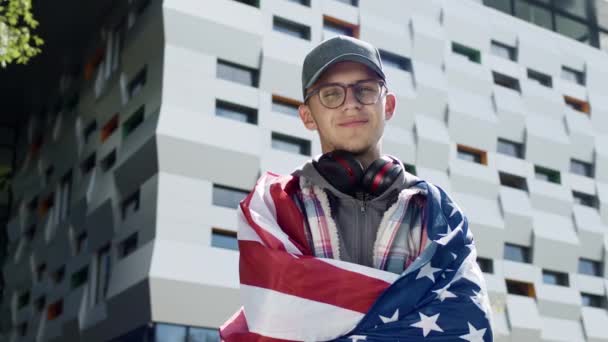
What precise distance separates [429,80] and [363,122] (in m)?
25.5

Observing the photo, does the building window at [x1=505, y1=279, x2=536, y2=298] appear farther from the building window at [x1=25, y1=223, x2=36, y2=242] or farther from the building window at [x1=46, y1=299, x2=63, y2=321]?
the building window at [x1=25, y1=223, x2=36, y2=242]

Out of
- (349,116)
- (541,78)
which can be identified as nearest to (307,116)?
(349,116)

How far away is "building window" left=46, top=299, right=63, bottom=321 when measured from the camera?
26.8 meters

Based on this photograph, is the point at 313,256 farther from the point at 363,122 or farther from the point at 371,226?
the point at 363,122

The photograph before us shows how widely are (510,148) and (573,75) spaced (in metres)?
6.16

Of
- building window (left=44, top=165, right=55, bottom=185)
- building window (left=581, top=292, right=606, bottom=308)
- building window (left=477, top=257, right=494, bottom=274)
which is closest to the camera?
building window (left=477, top=257, right=494, bottom=274)

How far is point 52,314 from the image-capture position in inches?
1075

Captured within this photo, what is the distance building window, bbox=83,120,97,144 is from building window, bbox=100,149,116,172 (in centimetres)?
232

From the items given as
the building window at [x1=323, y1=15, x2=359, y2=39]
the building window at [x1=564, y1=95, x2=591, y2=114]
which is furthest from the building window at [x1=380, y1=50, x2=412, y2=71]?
the building window at [x1=564, y1=95, x2=591, y2=114]

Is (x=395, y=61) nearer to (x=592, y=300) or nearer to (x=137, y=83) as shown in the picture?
(x=137, y=83)

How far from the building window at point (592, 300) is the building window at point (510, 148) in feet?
20.7

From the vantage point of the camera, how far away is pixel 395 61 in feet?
87.5

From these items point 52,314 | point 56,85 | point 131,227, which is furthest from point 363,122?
point 56,85

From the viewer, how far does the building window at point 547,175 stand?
30.4m
